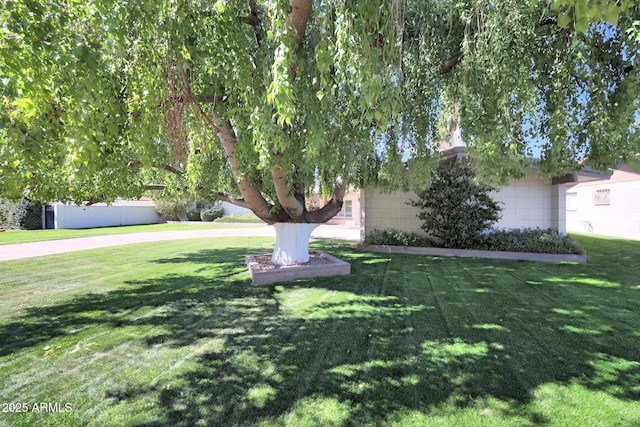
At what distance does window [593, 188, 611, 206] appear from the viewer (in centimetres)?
1677

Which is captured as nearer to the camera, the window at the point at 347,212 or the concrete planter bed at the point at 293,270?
the concrete planter bed at the point at 293,270

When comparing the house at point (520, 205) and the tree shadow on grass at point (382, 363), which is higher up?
the house at point (520, 205)

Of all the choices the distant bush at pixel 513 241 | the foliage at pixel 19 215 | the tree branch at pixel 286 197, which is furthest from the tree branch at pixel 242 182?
the foliage at pixel 19 215

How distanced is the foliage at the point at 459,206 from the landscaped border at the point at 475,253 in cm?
37

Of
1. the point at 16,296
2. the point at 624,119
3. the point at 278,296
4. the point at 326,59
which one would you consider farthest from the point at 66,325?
the point at 624,119

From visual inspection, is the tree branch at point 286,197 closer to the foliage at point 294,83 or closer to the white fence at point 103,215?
the foliage at point 294,83

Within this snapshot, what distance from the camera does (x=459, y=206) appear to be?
1011cm

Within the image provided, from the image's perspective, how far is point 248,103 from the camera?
356 cm

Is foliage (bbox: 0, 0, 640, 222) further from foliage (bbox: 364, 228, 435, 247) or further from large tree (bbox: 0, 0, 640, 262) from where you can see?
foliage (bbox: 364, 228, 435, 247)

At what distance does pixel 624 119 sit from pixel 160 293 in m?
7.67

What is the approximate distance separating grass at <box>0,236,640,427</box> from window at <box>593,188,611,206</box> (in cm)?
1334

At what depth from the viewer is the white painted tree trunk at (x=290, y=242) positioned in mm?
7297

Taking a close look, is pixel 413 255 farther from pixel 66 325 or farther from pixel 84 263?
pixel 84 263

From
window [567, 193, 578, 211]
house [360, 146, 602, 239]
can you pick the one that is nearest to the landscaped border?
house [360, 146, 602, 239]
